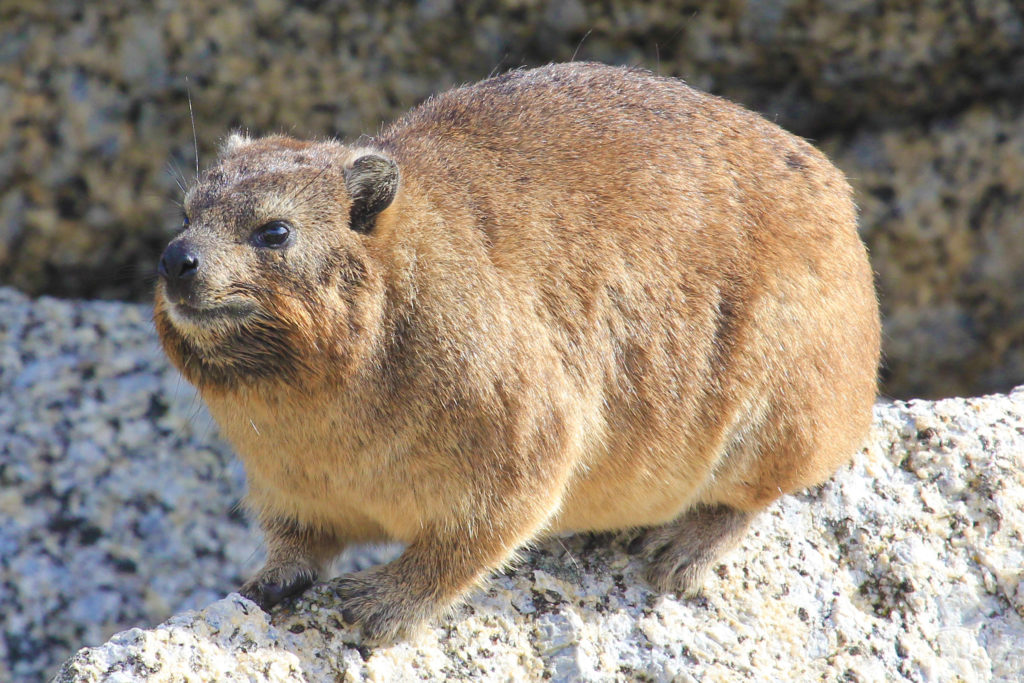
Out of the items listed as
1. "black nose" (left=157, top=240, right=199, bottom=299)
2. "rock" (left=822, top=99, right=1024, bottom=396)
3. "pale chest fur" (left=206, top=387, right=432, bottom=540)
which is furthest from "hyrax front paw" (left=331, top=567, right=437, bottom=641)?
"rock" (left=822, top=99, right=1024, bottom=396)

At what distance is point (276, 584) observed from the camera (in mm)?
4441

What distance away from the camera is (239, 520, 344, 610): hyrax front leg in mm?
4410

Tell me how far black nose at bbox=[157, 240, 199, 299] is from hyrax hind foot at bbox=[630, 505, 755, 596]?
6.72 ft

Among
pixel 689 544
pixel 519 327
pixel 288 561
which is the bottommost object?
pixel 689 544

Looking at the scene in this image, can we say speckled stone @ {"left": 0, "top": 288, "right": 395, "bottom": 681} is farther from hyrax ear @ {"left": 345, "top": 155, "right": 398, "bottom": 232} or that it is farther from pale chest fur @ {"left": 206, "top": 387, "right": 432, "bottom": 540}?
hyrax ear @ {"left": 345, "top": 155, "right": 398, "bottom": 232}

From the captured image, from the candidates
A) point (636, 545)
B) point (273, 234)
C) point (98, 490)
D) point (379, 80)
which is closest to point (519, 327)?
point (273, 234)

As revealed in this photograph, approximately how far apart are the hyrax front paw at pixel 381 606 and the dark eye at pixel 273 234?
4.13ft

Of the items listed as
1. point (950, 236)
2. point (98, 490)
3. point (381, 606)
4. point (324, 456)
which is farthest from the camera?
point (950, 236)

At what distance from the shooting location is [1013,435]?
16.9 feet

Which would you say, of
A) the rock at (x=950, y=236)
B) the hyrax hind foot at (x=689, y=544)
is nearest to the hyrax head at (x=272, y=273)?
the hyrax hind foot at (x=689, y=544)

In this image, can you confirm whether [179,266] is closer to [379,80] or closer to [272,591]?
[272,591]

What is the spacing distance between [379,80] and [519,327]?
143 inches

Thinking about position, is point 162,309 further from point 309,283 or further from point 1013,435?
point 1013,435

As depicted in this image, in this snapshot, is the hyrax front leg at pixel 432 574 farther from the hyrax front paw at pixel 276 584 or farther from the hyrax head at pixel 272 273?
the hyrax head at pixel 272 273
